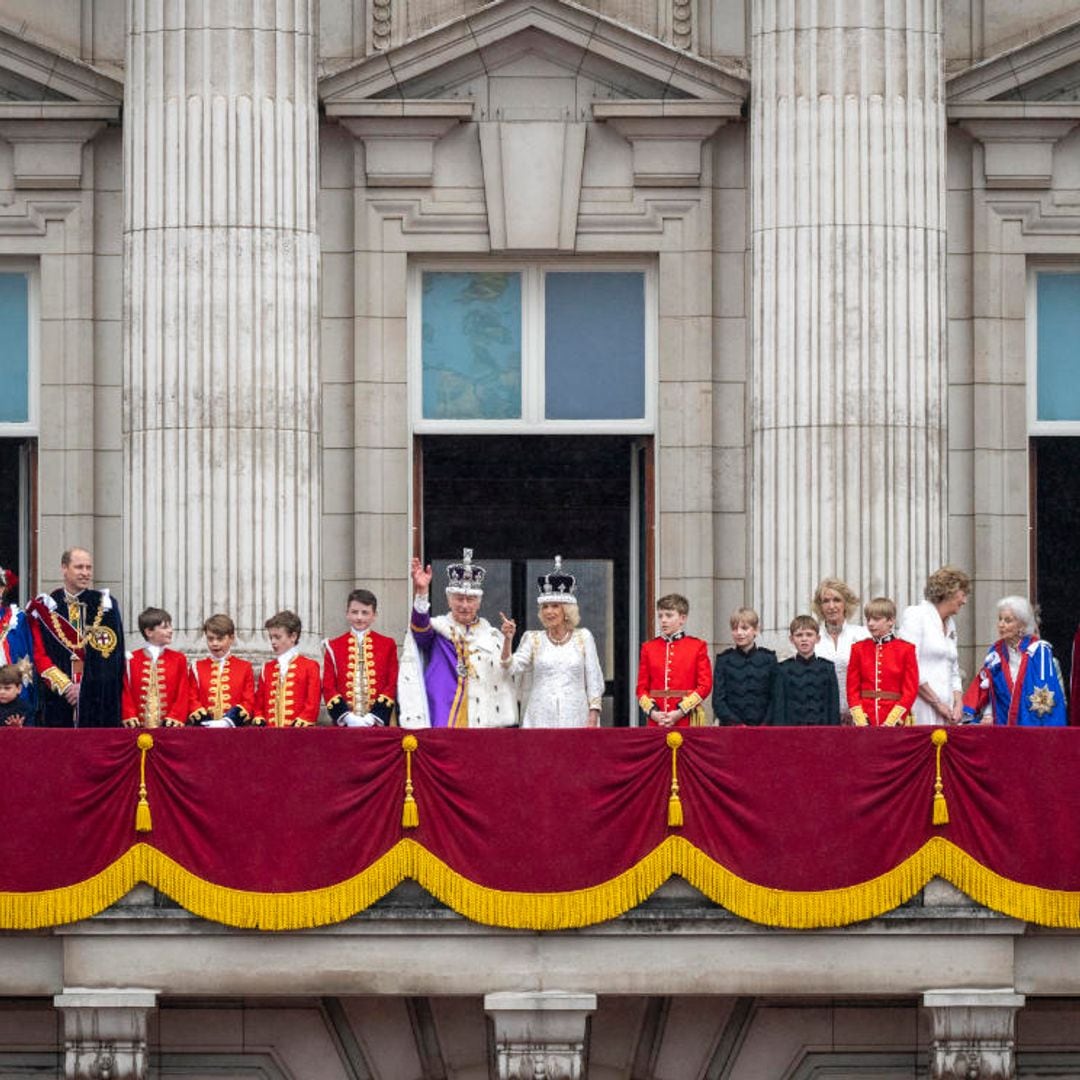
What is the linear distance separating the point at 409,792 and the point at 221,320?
6.00 metres

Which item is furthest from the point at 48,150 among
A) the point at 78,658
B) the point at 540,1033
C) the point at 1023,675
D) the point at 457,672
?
the point at 1023,675

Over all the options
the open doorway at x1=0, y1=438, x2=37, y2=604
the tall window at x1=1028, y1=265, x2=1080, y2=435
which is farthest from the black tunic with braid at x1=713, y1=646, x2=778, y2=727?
the open doorway at x1=0, y1=438, x2=37, y2=604

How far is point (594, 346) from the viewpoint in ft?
111

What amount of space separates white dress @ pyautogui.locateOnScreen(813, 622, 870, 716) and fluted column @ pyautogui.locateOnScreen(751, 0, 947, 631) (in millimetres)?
2245

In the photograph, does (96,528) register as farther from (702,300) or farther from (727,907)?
(727,907)

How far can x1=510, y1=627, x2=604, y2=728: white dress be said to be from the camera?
29.2m

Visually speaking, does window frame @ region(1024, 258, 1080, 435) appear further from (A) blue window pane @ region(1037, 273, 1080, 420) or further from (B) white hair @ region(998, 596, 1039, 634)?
(B) white hair @ region(998, 596, 1039, 634)

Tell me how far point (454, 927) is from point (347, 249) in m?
8.22

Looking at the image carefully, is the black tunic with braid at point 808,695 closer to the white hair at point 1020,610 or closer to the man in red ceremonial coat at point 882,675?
the man in red ceremonial coat at point 882,675

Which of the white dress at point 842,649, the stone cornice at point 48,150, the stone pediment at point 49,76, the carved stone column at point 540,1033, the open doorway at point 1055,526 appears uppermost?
the stone pediment at point 49,76

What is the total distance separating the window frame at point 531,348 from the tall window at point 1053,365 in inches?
136

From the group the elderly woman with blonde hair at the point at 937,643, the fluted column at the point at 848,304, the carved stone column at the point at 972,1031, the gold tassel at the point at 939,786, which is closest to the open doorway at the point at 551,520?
the fluted column at the point at 848,304

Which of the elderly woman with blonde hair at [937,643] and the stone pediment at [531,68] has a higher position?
the stone pediment at [531,68]

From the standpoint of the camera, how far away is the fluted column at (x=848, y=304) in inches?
1265
